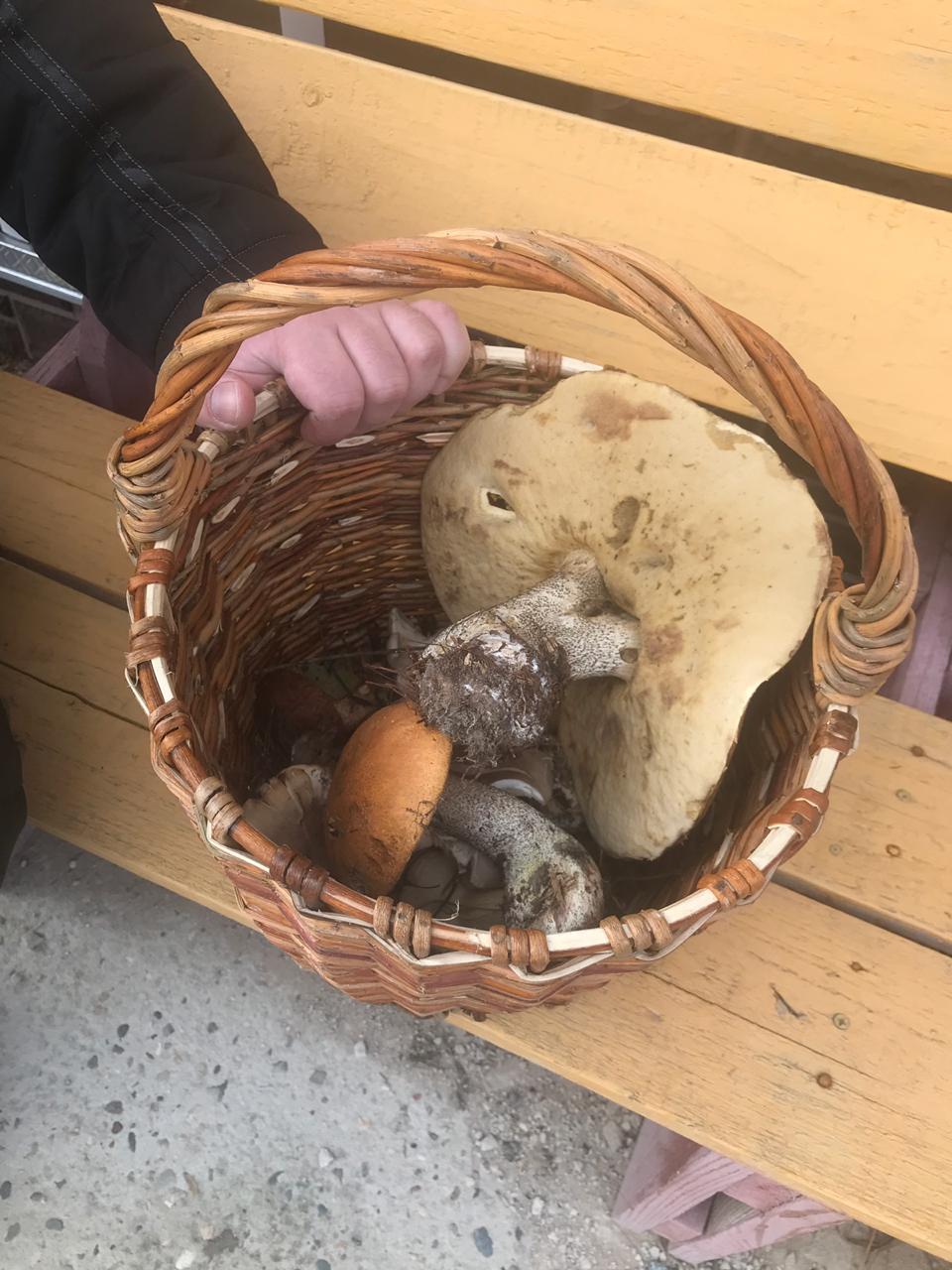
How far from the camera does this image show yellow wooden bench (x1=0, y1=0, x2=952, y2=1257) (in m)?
0.93

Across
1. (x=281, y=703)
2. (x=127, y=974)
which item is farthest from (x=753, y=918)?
(x=127, y=974)

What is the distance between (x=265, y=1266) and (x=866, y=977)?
0.84 meters

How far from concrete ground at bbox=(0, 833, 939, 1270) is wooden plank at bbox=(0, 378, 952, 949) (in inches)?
19.1

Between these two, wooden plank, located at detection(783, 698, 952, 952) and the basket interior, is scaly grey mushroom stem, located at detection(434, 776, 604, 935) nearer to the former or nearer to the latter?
the basket interior

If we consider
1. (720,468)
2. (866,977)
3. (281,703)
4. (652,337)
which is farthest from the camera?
(652,337)

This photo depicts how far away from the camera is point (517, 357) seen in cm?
98

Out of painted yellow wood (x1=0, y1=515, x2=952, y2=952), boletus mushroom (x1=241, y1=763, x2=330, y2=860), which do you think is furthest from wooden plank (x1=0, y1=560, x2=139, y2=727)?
boletus mushroom (x1=241, y1=763, x2=330, y2=860)

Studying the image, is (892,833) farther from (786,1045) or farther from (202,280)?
(202,280)

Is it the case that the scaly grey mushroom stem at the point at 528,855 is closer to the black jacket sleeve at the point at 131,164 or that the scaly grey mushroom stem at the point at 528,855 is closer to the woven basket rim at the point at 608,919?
the woven basket rim at the point at 608,919

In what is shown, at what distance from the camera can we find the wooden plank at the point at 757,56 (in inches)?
43.0

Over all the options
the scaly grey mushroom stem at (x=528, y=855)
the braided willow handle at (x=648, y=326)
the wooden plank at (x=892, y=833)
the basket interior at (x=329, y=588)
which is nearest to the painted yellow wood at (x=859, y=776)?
the wooden plank at (x=892, y=833)

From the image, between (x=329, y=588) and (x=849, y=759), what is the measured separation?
0.66 meters

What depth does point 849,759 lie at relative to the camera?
110 cm

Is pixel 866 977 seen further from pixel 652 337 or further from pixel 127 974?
pixel 127 974
